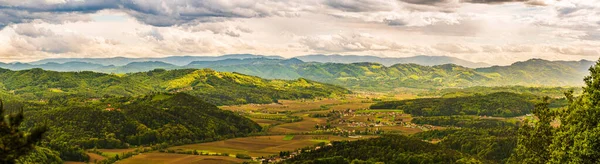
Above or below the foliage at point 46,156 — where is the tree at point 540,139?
above

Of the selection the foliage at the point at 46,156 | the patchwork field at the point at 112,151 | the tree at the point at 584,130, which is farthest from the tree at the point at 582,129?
the patchwork field at the point at 112,151

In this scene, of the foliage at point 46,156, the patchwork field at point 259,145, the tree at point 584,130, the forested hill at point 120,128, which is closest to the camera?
the tree at point 584,130

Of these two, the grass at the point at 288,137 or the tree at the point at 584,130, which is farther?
the grass at the point at 288,137

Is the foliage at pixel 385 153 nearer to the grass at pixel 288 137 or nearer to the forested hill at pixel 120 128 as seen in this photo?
the grass at pixel 288 137

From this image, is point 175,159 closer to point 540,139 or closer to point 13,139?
point 13,139

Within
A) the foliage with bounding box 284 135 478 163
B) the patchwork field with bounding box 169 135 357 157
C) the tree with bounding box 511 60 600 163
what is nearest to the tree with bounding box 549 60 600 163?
the tree with bounding box 511 60 600 163

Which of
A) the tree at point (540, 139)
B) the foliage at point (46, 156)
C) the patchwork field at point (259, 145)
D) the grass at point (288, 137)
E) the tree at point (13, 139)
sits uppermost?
the tree at point (13, 139)
